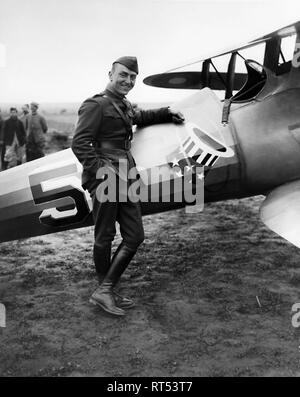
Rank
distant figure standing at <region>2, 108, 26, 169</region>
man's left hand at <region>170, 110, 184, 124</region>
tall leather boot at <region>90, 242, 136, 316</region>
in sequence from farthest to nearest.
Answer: distant figure standing at <region>2, 108, 26, 169</region>, man's left hand at <region>170, 110, 184, 124</region>, tall leather boot at <region>90, 242, 136, 316</region>

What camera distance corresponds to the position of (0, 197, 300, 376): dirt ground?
2795 millimetres

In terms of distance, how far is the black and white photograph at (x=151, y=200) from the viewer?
2930 mm

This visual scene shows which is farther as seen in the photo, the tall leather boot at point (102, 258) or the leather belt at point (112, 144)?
the tall leather boot at point (102, 258)

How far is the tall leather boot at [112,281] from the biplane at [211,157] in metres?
0.45

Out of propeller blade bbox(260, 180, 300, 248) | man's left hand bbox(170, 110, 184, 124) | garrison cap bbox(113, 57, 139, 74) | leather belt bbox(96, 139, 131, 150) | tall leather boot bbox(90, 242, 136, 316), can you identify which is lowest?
tall leather boot bbox(90, 242, 136, 316)

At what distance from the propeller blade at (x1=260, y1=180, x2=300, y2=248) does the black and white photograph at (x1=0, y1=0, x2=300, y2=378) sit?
0.04ft

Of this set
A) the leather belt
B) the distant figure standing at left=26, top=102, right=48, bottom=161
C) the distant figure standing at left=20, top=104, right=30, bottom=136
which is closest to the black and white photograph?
the leather belt

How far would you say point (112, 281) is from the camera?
3.48m

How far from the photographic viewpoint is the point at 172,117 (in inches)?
145

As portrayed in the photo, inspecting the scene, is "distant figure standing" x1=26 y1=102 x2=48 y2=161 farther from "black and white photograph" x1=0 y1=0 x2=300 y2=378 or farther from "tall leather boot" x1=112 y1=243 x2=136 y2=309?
"tall leather boot" x1=112 y1=243 x2=136 y2=309

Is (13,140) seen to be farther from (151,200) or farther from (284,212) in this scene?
(284,212)

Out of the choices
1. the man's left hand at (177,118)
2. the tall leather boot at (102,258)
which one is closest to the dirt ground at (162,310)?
the tall leather boot at (102,258)

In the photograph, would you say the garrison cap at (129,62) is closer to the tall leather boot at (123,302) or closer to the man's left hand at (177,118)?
the man's left hand at (177,118)
